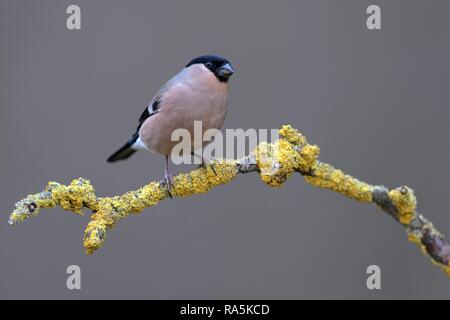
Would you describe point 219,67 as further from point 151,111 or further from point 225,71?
point 151,111

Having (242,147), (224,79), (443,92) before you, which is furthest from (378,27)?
(242,147)

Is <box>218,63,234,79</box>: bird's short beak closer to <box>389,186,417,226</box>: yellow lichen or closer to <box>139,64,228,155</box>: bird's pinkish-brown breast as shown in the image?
<box>139,64,228,155</box>: bird's pinkish-brown breast

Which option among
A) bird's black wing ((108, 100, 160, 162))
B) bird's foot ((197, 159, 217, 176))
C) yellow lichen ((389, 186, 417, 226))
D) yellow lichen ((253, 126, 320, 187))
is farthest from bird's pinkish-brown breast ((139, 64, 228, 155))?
yellow lichen ((389, 186, 417, 226))

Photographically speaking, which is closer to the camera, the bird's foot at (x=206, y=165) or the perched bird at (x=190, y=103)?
the bird's foot at (x=206, y=165)

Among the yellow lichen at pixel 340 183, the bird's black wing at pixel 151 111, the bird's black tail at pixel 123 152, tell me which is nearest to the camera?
the yellow lichen at pixel 340 183

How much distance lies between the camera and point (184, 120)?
274cm

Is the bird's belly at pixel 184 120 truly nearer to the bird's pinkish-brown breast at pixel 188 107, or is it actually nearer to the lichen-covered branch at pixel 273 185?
the bird's pinkish-brown breast at pixel 188 107

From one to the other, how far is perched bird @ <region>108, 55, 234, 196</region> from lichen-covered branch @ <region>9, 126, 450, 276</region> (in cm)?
40

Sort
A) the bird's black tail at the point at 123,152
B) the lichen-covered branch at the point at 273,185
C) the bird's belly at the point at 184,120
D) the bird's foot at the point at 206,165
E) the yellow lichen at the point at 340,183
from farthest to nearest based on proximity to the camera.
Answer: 1. the bird's black tail at the point at 123,152
2. the bird's belly at the point at 184,120
3. the bird's foot at the point at 206,165
4. the yellow lichen at the point at 340,183
5. the lichen-covered branch at the point at 273,185

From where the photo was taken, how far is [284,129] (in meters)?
2.28

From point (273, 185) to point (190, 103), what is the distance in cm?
74

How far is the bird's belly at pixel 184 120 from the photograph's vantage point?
2.73m

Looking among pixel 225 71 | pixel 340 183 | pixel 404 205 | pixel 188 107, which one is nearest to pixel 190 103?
pixel 188 107

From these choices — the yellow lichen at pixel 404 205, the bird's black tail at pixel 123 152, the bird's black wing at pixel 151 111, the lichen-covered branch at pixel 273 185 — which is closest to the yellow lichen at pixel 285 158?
the lichen-covered branch at pixel 273 185
